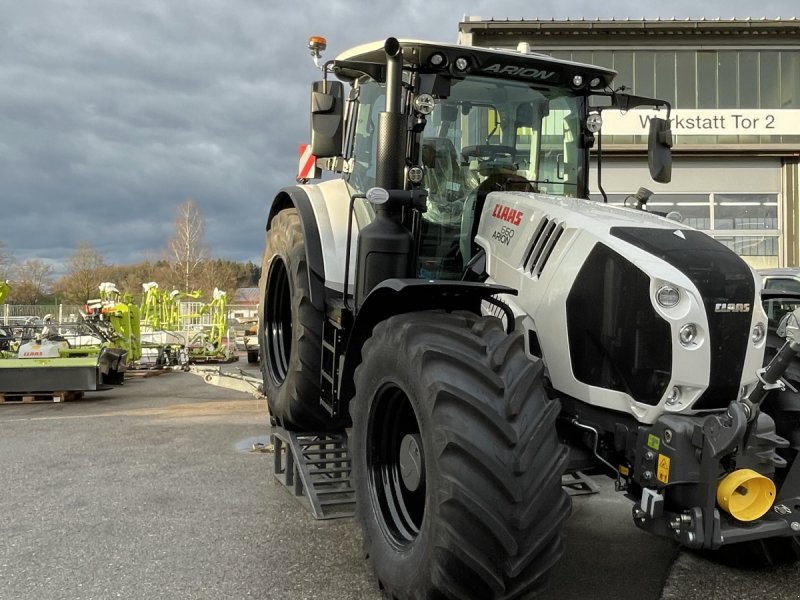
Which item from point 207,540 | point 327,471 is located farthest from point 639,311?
point 207,540

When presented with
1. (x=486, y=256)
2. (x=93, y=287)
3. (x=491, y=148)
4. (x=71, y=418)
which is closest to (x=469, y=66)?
(x=491, y=148)

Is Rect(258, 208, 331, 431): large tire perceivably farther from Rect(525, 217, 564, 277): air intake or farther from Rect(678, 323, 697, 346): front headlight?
Rect(678, 323, 697, 346): front headlight

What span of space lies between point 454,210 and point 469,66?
2.53ft

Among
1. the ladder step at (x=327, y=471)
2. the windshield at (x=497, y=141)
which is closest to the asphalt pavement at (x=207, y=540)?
the ladder step at (x=327, y=471)

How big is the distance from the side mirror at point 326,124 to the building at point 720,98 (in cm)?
1702

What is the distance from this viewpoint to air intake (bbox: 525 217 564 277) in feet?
11.4

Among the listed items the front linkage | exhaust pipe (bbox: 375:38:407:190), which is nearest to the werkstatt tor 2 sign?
exhaust pipe (bbox: 375:38:407:190)

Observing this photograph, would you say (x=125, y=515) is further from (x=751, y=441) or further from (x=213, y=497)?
(x=751, y=441)

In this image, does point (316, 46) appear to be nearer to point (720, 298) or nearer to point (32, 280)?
point (720, 298)

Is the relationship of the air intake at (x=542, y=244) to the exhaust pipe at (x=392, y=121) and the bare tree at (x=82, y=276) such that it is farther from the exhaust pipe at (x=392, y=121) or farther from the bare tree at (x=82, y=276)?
the bare tree at (x=82, y=276)

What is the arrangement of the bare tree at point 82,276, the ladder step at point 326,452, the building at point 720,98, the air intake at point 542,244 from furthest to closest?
the bare tree at point 82,276, the building at point 720,98, the ladder step at point 326,452, the air intake at point 542,244

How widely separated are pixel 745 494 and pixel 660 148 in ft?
7.66

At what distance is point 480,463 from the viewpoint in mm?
2723

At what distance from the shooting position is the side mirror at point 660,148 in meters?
4.50
